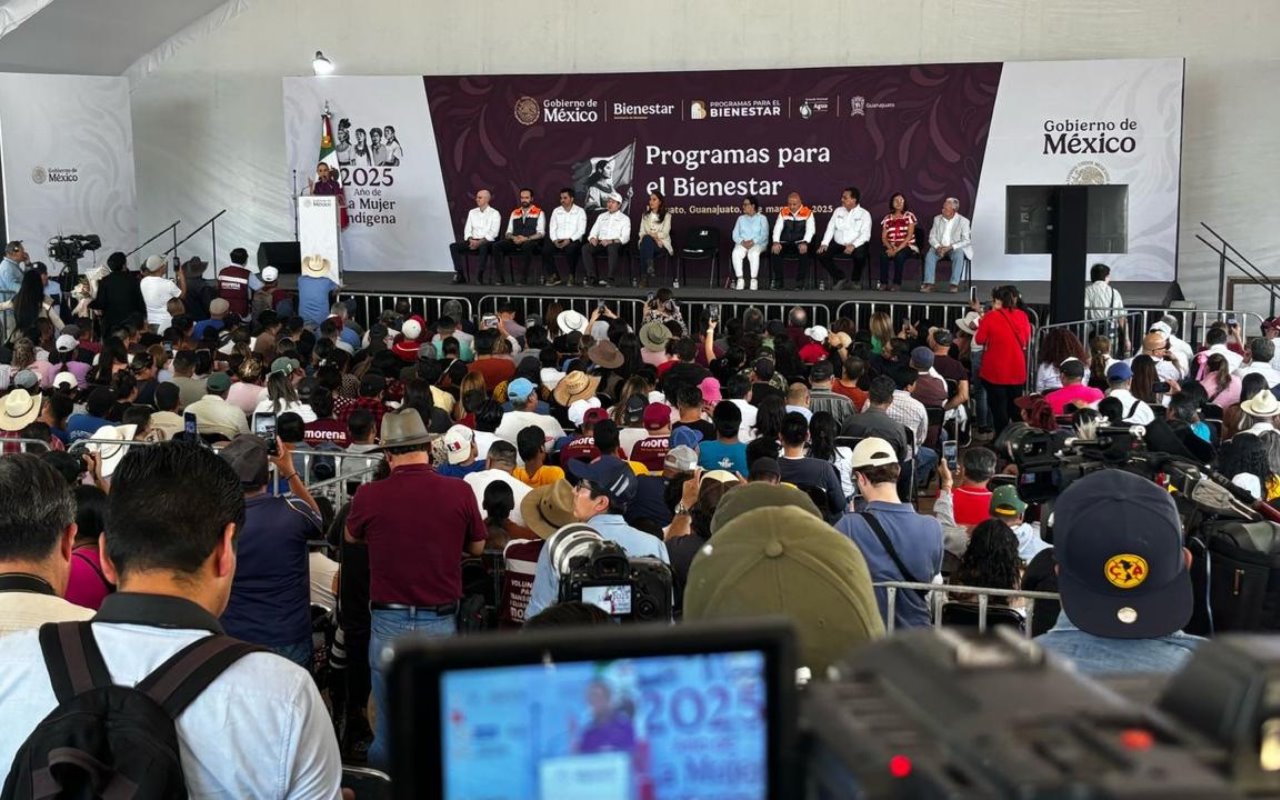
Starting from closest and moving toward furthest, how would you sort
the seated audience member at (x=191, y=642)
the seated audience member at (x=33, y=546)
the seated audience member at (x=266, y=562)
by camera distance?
the seated audience member at (x=191, y=642) < the seated audience member at (x=33, y=546) < the seated audience member at (x=266, y=562)

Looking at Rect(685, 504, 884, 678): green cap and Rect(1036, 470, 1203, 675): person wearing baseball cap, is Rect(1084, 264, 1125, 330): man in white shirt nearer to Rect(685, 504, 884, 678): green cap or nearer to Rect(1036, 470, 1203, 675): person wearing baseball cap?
Rect(1036, 470, 1203, 675): person wearing baseball cap

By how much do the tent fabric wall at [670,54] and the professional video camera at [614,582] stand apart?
45.5ft

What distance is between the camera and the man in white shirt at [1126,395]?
7.39 m

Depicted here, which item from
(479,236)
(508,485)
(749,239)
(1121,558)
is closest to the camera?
(1121,558)

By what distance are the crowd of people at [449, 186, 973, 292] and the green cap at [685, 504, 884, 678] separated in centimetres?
1299

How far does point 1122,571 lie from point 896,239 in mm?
12954

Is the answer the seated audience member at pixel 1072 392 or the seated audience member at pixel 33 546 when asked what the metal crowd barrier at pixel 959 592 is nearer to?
the seated audience member at pixel 33 546

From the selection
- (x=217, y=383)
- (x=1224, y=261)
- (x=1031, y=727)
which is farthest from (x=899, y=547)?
(x=1224, y=261)

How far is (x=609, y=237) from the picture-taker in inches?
629

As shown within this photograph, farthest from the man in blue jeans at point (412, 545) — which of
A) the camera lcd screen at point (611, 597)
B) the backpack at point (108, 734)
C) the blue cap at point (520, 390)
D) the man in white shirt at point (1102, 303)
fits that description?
the man in white shirt at point (1102, 303)

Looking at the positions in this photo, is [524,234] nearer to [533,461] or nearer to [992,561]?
[533,461]

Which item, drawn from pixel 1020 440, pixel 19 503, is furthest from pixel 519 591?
pixel 19 503

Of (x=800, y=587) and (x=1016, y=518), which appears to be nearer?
(x=800, y=587)

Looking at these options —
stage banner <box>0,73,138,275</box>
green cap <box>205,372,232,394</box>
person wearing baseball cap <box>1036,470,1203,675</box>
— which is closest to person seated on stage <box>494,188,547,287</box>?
stage banner <box>0,73,138,275</box>
